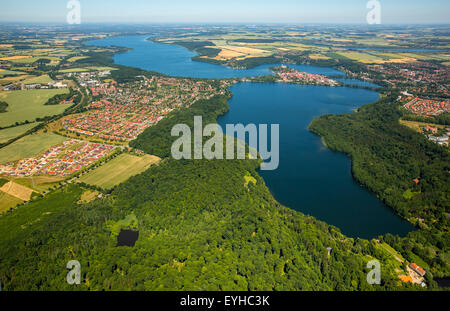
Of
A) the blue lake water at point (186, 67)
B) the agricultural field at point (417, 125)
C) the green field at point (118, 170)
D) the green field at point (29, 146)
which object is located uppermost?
the blue lake water at point (186, 67)

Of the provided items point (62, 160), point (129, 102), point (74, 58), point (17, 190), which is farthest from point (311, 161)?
point (74, 58)

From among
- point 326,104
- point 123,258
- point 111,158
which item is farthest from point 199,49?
point 123,258

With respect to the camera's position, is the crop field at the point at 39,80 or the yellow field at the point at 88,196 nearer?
the yellow field at the point at 88,196

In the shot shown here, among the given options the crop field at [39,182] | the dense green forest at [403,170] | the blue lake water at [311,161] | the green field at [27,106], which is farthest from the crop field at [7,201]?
the dense green forest at [403,170]

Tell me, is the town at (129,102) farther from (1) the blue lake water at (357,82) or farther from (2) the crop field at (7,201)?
(1) the blue lake water at (357,82)

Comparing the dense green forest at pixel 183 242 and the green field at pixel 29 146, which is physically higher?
the green field at pixel 29 146
